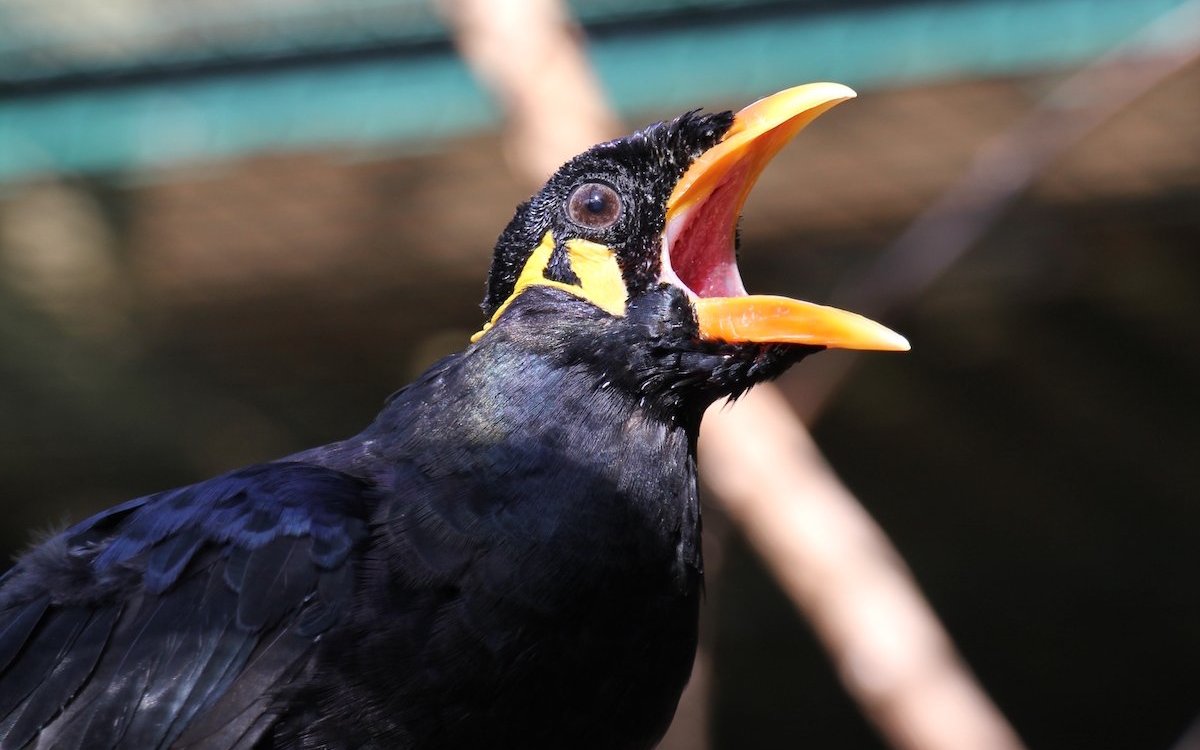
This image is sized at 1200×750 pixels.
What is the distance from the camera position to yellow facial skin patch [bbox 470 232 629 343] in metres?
3.01

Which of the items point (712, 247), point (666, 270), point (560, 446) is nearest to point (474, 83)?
point (712, 247)

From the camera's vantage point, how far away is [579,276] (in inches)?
121

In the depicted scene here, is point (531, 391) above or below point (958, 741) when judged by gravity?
above

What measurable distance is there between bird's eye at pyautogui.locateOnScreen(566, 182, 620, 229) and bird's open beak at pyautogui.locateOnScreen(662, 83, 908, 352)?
A: 0.37 feet

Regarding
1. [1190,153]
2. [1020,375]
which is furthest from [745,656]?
[1190,153]

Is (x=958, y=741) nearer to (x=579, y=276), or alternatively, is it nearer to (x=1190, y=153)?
(x=579, y=276)

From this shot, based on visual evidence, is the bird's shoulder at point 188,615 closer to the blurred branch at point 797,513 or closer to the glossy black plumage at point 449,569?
the glossy black plumage at point 449,569

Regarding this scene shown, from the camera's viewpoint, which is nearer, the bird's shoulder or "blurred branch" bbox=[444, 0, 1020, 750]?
the bird's shoulder

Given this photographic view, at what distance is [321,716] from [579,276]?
38.9 inches

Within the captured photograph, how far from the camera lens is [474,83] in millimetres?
5676

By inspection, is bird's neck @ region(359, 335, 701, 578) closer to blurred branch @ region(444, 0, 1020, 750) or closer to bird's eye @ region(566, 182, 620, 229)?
bird's eye @ region(566, 182, 620, 229)

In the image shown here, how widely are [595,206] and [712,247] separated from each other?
267 mm

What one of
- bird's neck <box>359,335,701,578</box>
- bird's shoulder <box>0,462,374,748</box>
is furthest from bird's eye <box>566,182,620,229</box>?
bird's shoulder <box>0,462,374,748</box>

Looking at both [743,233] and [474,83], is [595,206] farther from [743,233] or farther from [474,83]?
[743,233]
